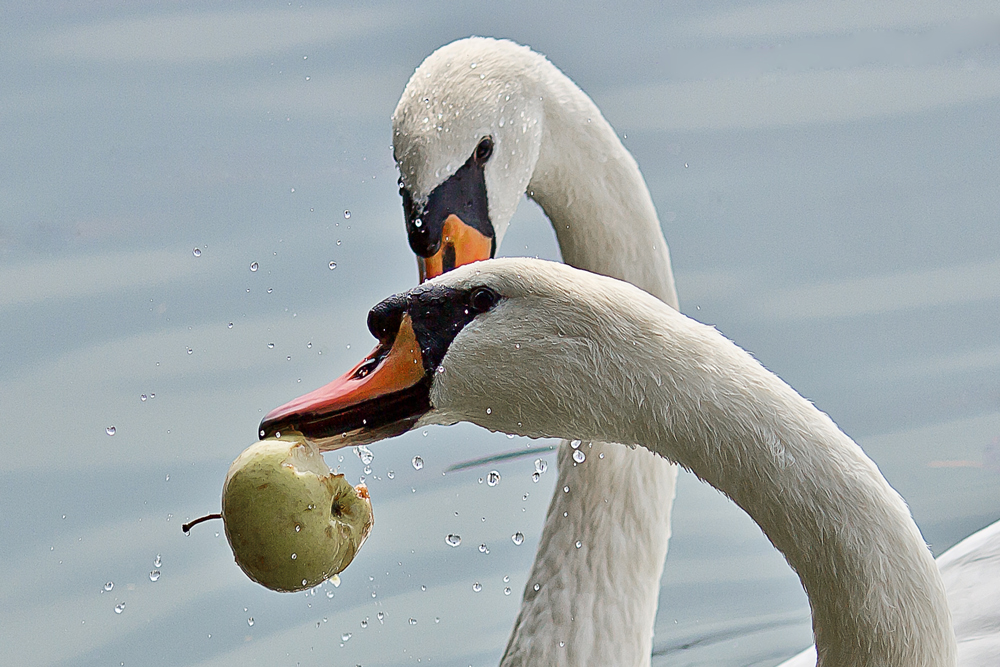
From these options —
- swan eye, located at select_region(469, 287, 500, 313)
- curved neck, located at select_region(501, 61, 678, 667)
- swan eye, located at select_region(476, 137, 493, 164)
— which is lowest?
curved neck, located at select_region(501, 61, 678, 667)

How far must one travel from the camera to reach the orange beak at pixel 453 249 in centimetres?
195

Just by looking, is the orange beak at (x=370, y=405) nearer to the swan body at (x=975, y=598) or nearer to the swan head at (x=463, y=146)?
the swan head at (x=463, y=146)

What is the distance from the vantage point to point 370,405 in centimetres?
137

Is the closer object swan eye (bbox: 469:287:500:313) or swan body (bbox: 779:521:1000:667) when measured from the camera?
swan eye (bbox: 469:287:500:313)

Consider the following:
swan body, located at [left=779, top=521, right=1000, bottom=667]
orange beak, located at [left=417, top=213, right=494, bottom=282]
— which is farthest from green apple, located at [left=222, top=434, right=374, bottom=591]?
swan body, located at [left=779, top=521, right=1000, bottom=667]

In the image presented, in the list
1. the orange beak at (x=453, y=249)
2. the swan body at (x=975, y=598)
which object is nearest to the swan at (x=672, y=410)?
the orange beak at (x=453, y=249)

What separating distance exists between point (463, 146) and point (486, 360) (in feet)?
2.21

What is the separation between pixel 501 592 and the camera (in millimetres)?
3143

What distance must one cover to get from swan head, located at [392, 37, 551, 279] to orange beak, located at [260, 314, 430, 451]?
1.87 ft

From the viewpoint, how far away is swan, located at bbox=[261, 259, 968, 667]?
4.13ft

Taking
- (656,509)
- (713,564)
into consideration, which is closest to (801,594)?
(713,564)

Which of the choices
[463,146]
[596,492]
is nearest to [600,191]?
[463,146]

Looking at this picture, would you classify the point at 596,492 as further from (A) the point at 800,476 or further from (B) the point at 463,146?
(A) the point at 800,476

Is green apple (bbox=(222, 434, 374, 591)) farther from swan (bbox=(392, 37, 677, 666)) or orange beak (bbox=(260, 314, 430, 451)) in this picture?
swan (bbox=(392, 37, 677, 666))
